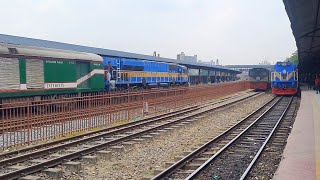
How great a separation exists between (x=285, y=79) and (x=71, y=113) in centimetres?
2738

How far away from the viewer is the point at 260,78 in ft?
152

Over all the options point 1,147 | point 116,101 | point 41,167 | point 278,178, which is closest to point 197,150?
point 278,178

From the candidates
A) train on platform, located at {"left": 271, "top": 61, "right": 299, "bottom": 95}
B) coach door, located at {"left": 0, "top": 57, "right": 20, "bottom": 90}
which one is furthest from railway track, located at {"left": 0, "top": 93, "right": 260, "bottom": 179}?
train on platform, located at {"left": 271, "top": 61, "right": 299, "bottom": 95}

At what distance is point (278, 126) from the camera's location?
16125 mm

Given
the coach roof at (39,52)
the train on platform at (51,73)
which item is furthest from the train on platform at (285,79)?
the coach roof at (39,52)

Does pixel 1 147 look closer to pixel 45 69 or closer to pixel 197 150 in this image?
pixel 197 150

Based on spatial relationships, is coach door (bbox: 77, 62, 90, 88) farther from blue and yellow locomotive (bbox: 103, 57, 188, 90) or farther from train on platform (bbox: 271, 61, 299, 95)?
train on platform (bbox: 271, 61, 299, 95)

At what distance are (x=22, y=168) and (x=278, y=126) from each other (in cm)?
1138

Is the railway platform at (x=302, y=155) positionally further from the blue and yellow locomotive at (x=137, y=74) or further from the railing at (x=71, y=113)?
the blue and yellow locomotive at (x=137, y=74)

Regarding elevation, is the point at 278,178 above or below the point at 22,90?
below

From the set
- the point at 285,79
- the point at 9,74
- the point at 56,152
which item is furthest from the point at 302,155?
the point at 285,79

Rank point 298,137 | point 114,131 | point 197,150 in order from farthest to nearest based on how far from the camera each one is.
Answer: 1. point 114,131
2. point 298,137
3. point 197,150

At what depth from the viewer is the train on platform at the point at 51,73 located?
15.7m

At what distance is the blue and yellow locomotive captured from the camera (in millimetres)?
28094
